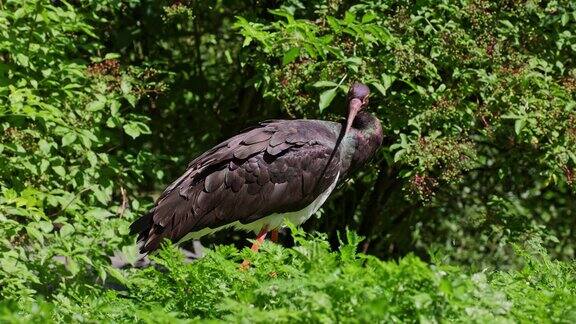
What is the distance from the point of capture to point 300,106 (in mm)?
6699

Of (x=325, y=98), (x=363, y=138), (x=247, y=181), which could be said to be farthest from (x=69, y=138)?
(x=363, y=138)

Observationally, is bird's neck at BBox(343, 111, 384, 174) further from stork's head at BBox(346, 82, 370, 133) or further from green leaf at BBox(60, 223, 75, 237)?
green leaf at BBox(60, 223, 75, 237)

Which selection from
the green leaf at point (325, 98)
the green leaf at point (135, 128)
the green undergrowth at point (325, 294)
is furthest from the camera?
the green leaf at point (135, 128)

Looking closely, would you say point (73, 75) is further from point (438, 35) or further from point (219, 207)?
point (438, 35)

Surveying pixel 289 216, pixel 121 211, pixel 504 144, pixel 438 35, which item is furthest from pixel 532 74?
pixel 121 211

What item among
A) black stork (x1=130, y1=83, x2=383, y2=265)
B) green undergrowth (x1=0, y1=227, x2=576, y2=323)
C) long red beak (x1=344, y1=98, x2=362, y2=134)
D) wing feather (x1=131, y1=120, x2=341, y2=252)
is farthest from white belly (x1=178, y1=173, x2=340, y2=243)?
green undergrowth (x1=0, y1=227, x2=576, y2=323)

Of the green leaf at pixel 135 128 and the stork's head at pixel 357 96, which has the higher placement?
the stork's head at pixel 357 96

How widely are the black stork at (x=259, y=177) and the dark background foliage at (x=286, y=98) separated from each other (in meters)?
0.20

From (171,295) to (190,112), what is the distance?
13.4ft

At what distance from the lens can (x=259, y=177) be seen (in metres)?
6.47

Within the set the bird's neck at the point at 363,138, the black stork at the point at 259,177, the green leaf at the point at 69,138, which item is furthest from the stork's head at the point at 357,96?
the green leaf at the point at 69,138

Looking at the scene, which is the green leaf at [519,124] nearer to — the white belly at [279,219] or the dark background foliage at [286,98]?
the dark background foliage at [286,98]

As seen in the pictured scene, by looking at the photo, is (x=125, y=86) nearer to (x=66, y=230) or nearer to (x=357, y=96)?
(x=66, y=230)

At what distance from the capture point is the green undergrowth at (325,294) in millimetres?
3238
